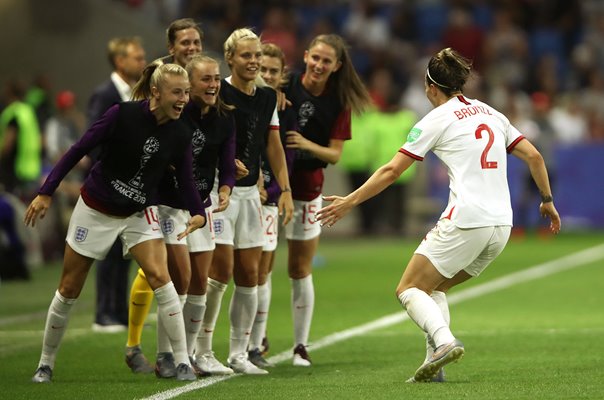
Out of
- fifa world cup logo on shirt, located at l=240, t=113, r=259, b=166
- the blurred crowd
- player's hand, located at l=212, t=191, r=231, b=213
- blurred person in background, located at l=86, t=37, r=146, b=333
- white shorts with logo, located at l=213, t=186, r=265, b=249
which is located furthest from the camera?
the blurred crowd

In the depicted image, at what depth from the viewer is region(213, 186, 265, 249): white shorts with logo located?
9359mm

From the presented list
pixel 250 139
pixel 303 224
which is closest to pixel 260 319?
pixel 303 224

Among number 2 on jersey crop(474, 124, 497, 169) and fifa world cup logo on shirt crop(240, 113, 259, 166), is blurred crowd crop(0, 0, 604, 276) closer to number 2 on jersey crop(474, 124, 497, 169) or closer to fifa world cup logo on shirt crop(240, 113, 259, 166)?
fifa world cup logo on shirt crop(240, 113, 259, 166)

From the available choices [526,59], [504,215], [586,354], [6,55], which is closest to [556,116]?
[526,59]

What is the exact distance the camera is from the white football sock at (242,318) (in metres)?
9.52

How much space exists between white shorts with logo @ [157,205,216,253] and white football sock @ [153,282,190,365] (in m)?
0.40

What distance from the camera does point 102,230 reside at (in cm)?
882

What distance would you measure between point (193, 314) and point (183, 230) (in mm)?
589

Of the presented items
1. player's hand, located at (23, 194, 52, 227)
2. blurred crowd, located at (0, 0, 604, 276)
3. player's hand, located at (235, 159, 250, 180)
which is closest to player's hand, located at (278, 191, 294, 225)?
player's hand, located at (235, 159, 250, 180)

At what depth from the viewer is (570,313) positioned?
13211mm

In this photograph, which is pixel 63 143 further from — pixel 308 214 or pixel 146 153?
pixel 146 153

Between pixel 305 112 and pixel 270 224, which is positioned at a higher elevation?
pixel 305 112

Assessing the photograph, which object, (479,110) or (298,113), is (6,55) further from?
(479,110)

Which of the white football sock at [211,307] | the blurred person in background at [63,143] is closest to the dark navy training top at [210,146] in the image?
the white football sock at [211,307]
